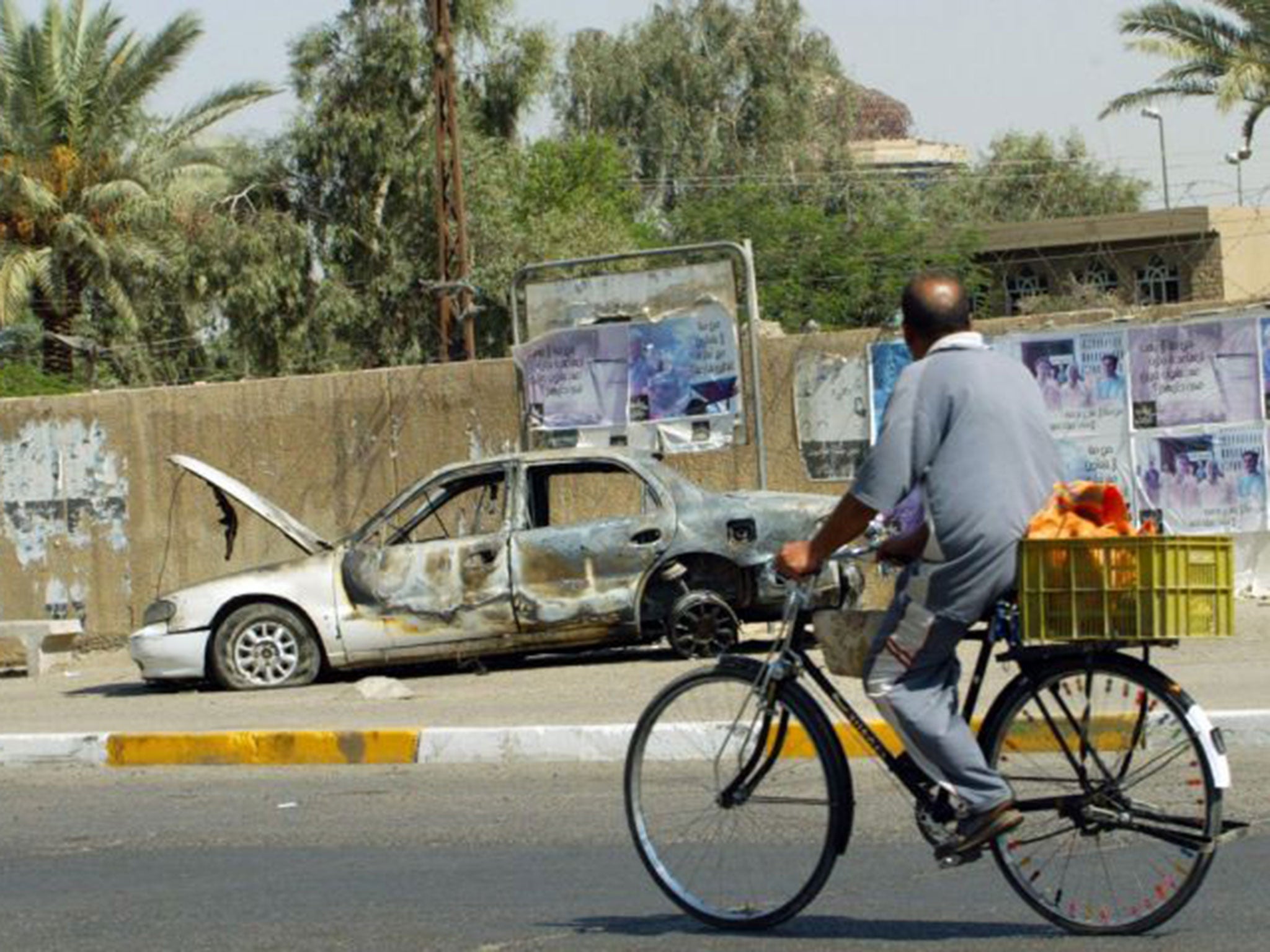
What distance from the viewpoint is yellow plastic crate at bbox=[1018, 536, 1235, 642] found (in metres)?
5.25

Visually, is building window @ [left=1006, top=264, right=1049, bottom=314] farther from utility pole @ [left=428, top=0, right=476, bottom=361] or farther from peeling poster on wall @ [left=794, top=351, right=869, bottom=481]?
peeling poster on wall @ [left=794, top=351, right=869, bottom=481]

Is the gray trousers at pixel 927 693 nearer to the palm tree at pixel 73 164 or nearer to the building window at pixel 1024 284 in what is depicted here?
the palm tree at pixel 73 164

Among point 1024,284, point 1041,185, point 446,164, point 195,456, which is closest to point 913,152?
point 1041,185

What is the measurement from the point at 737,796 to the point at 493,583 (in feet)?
25.3

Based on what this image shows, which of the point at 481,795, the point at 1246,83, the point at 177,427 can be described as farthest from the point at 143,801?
the point at 1246,83

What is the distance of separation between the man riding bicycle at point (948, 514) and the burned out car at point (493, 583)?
7.42 meters

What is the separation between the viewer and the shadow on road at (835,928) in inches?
229

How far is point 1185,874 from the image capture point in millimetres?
5469

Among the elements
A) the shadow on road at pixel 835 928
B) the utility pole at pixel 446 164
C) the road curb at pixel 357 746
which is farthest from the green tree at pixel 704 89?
the shadow on road at pixel 835 928

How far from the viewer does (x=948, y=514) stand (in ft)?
17.9

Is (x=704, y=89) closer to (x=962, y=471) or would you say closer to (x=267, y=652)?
(x=267, y=652)

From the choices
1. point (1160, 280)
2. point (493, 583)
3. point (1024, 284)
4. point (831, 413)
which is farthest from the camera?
point (1024, 284)

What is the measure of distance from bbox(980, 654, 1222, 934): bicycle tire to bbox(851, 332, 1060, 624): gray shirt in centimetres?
31

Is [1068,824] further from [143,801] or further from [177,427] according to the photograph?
[177,427]
